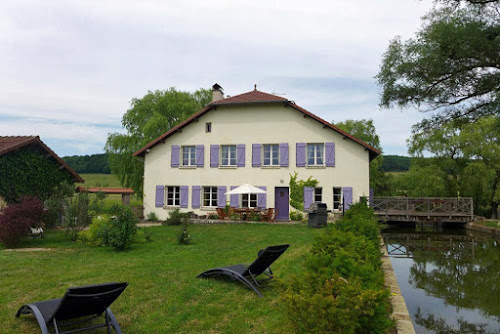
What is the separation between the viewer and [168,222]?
16.5 m

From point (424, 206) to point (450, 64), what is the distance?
1294cm

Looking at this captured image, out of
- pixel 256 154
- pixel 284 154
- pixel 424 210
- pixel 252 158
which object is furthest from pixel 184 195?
pixel 424 210

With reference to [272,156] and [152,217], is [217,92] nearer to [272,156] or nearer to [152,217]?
[272,156]

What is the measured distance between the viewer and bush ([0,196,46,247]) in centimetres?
987

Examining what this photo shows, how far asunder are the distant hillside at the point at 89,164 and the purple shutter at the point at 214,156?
126ft

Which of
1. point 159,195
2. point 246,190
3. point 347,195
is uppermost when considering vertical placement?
point 246,190

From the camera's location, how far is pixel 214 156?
1902 cm

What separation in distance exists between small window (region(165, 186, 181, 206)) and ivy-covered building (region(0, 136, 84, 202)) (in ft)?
17.1

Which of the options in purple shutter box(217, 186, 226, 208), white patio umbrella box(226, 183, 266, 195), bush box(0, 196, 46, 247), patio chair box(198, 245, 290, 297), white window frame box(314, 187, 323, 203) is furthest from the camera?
purple shutter box(217, 186, 226, 208)

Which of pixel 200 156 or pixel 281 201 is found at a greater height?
pixel 200 156

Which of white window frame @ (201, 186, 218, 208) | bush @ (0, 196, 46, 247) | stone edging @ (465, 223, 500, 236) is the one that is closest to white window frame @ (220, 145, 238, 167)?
white window frame @ (201, 186, 218, 208)

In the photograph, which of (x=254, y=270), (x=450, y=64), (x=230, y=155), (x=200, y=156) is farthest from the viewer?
(x=200, y=156)

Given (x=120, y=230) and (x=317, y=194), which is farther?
(x=317, y=194)

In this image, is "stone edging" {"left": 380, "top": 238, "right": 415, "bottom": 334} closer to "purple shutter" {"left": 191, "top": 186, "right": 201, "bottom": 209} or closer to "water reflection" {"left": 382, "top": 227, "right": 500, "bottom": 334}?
"water reflection" {"left": 382, "top": 227, "right": 500, "bottom": 334}
